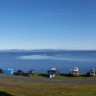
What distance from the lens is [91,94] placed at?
38.1 metres

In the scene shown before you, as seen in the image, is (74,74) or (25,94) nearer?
(25,94)

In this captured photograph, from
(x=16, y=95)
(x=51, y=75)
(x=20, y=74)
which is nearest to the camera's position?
A: (x=16, y=95)

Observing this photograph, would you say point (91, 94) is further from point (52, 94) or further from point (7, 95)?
point (7, 95)

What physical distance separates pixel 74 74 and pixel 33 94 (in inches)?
1364

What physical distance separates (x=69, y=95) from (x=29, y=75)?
35.8 meters

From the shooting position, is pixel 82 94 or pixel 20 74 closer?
pixel 82 94

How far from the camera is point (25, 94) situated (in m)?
38.9

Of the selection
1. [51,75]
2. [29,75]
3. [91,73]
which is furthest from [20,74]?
[91,73]

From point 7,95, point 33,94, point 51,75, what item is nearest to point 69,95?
point 33,94

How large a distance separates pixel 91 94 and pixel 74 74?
34173 mm

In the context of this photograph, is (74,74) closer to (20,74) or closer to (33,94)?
(20,74)

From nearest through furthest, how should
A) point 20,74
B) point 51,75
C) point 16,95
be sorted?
1. point 16,95
2. point 51,75
3. point 20,74

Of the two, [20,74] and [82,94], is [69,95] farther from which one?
[20,74]

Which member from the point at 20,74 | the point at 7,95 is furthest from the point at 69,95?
the point at 20,74
